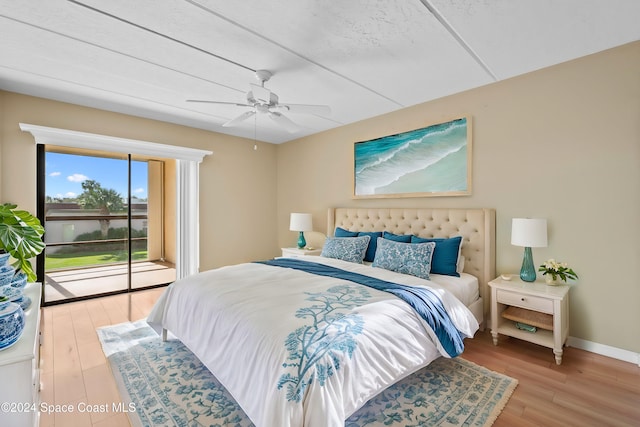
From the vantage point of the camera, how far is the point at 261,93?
2463mm

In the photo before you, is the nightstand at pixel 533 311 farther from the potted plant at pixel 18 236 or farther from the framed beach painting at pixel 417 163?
the potted plant at pixel 18 236

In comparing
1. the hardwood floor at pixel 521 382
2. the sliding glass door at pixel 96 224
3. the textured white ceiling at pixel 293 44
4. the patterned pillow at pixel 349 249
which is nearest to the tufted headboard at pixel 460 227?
the patterned pillow at pixel 349 249

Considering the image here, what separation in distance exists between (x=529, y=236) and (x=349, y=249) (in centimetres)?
181

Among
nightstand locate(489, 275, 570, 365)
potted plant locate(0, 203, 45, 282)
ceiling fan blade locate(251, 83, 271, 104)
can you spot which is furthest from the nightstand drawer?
potted plant locate(0, 203, 45, 282)

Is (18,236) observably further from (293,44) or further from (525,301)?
(525,301)

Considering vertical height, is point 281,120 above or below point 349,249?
above

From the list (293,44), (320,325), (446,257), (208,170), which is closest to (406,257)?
(446,257)

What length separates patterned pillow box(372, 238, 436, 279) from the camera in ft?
9.19

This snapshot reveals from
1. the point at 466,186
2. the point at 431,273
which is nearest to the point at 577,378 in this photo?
the point at 431,273

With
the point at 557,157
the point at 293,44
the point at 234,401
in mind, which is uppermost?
the point at 293,44

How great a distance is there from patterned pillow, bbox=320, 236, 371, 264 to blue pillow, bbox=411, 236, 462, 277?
84 cm

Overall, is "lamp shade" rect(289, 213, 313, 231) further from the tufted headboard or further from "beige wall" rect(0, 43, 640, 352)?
the tufted headboard

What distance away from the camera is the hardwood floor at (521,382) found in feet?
5.80

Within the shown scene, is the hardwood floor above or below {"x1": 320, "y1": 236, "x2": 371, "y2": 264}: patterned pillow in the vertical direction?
below
